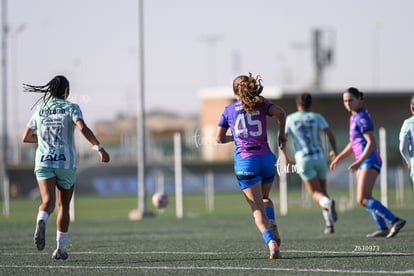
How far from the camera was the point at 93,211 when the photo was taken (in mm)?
33188

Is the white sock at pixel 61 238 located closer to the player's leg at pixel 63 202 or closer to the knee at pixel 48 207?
the player's leg at pixel 63 202

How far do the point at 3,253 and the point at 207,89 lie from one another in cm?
4800

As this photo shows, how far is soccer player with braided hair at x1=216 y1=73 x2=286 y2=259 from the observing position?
419 inches

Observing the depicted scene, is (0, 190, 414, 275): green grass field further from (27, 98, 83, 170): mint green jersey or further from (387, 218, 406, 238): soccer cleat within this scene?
(27, 98, 83, 170): mint green jersey

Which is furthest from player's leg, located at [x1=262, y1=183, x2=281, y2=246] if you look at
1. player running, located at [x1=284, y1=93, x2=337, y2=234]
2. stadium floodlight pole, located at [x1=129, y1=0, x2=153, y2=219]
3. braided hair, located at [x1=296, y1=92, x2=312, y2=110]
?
stadium floodlight pole, located at [x1=129, y1=0, x2=153, y2=219]

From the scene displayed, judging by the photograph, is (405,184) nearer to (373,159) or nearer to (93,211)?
(93,211)

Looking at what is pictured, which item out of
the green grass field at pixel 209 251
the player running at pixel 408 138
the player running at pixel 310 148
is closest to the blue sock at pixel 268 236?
the green grass field at pixel 209 251

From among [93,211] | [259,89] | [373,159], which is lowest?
[93,211]

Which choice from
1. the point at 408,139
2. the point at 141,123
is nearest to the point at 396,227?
the point at 408,139

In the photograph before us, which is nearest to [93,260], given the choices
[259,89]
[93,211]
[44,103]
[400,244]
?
[44,103]

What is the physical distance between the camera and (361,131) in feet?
44.8

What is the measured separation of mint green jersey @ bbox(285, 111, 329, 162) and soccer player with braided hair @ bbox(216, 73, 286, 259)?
420 cm

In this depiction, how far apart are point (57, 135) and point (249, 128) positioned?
84.8 inches

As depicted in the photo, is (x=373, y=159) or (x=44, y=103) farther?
(x=373, y=159)
